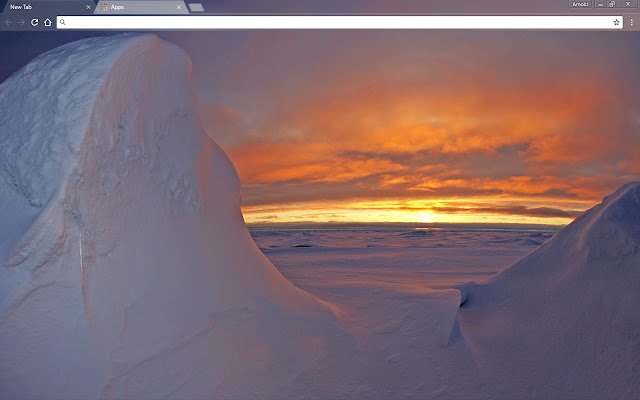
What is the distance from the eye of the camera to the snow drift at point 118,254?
6.71 feet

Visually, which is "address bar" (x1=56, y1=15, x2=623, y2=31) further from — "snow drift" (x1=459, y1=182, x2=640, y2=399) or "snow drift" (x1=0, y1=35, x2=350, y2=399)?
"snow drift" (x1=459, y1=182, x2=640, y2=399)

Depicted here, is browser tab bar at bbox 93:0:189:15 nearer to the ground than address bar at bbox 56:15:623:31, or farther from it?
farther from it

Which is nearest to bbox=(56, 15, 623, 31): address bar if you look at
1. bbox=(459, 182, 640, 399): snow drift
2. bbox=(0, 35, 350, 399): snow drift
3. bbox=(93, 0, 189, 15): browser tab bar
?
bbox=(93, 0, 189, 15): browser tab bar

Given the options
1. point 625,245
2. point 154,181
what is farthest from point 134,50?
point 625,245

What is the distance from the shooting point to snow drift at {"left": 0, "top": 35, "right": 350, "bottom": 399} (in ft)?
6.71

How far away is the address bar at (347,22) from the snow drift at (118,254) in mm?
392

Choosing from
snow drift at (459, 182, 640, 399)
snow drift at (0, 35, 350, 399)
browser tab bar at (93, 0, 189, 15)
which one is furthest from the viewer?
browser tab bar at (93, 0, 189, 15)

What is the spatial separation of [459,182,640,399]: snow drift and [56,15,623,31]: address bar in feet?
4.75

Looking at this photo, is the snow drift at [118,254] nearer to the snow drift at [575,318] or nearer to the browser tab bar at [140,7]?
the browser tab bar at [140,7]

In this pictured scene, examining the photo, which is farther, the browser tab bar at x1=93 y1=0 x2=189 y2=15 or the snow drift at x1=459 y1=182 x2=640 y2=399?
the browser tab bar at x1=93 y1=0 x2=189 y2=15

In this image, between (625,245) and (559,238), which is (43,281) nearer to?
(625,245)

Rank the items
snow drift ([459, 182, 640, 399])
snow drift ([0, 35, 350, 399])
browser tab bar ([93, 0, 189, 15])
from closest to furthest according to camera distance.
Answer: snow drift ([0, 35, 350, 399]), snow drift ([459, 182, 640, 399]), browser tab bar ([93, 0, 189, 15])

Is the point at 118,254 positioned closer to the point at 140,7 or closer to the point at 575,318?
the point at 140,7

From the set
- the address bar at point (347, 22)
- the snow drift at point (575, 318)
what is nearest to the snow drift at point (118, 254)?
the address bar at point (347, 22)
